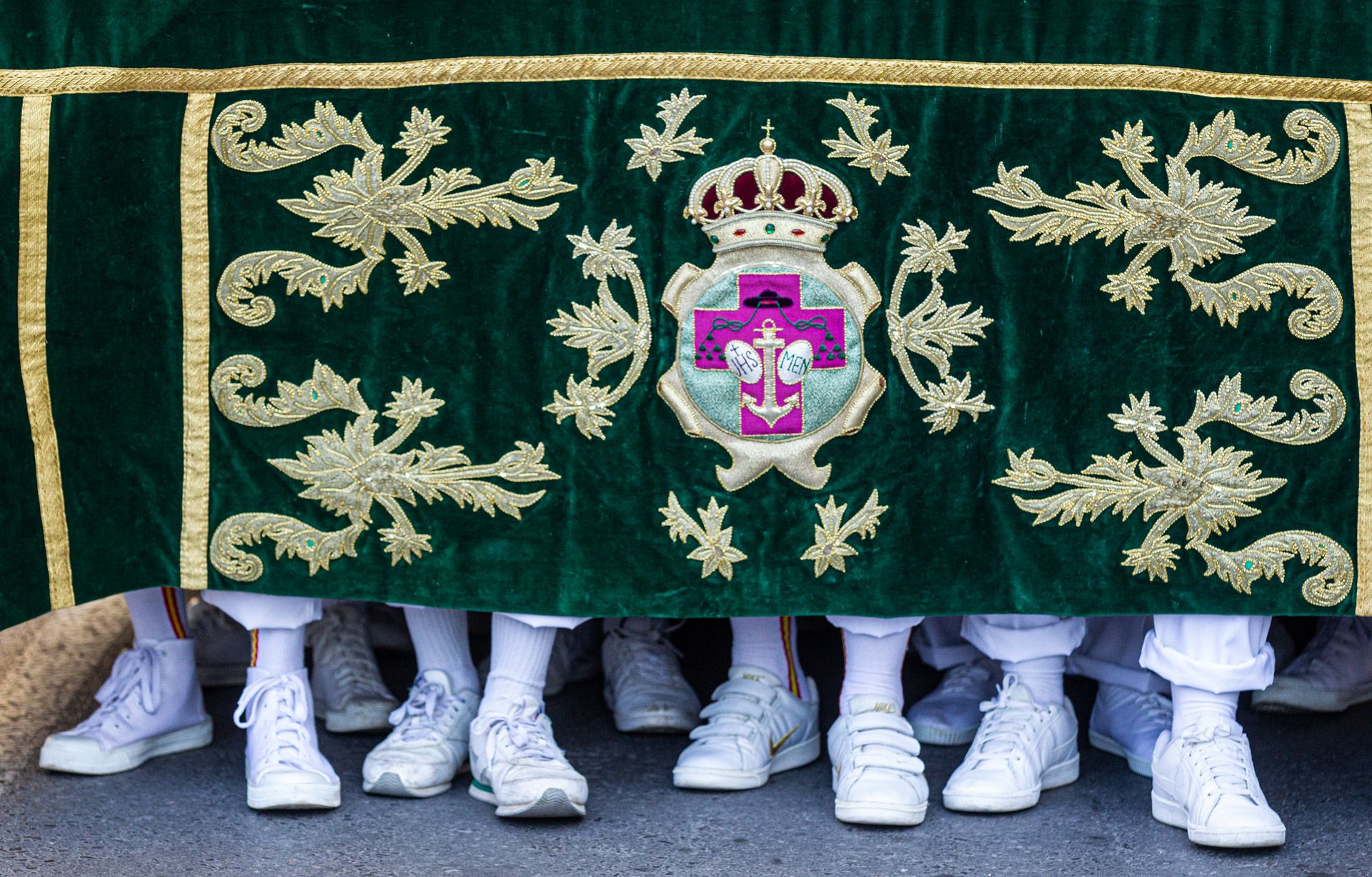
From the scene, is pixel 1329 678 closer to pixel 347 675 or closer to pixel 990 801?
pixel 990 801

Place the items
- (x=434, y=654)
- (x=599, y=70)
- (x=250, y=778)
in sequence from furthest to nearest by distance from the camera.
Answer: (x=434, y=654) < (x=250, y=778) < (x=599, y=70)

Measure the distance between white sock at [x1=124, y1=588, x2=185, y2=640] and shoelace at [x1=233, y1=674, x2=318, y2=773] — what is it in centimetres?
23

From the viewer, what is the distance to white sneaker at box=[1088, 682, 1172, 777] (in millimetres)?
2469

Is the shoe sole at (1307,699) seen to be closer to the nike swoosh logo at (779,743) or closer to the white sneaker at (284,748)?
the nike swoosh logo at (779,743)

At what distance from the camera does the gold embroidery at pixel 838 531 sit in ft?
7.32

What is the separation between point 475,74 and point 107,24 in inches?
21.0

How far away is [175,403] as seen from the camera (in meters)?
2.26

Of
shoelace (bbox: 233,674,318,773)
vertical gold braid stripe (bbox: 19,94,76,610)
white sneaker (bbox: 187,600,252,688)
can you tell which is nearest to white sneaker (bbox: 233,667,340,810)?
shoelace (bbox: 233,674,318,773)

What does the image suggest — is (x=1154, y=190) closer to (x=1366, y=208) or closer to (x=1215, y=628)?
(x=1366, y=208)

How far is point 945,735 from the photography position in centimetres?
259

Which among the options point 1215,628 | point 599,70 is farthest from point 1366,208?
point 599,70

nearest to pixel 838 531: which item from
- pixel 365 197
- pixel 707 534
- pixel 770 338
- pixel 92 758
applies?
pixel 707 534

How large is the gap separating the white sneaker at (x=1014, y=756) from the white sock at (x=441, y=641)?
2.65ft

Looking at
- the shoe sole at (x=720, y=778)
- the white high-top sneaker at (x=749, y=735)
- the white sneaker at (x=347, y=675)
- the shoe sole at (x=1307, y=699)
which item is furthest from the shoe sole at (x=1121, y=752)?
the white sneaker at (x=347, y=675)
